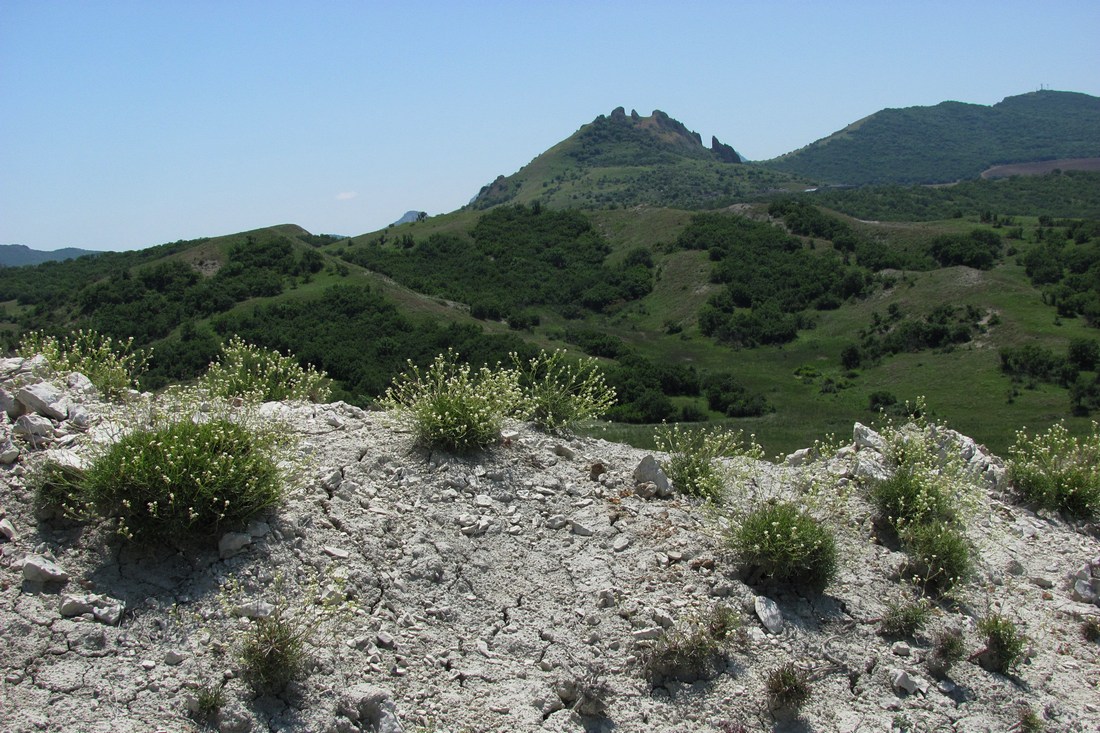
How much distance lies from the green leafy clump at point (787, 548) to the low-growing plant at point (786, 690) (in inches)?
43.3

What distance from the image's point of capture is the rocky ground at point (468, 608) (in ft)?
16.4

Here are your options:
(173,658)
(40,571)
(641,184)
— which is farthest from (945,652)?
(641,184)

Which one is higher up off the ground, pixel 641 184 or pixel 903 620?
pixel 641 184

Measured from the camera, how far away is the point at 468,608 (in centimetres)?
627

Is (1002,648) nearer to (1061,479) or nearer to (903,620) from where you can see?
(903,620)

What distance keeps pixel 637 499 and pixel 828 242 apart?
82.9 meters

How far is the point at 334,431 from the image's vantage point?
27.1 feet

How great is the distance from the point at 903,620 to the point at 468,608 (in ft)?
12.6

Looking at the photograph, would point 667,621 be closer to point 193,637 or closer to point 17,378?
point 193,637

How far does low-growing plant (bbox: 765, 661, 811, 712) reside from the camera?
5688mm

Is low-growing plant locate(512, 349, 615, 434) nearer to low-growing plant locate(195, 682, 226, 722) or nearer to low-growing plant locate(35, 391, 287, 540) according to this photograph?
low-growing plant locate(35, 391, 287, 540)

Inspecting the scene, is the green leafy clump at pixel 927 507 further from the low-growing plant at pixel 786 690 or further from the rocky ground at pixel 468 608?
the low-growing plant at pixel 786 690

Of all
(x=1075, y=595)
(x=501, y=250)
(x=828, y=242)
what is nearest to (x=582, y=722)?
(x=1075, y=595)

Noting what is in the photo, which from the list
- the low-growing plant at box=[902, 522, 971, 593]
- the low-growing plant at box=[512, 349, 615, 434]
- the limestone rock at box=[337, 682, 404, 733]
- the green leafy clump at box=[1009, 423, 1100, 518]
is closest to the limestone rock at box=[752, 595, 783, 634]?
the low-growing plant at box=[902, 522, 971, 593]
